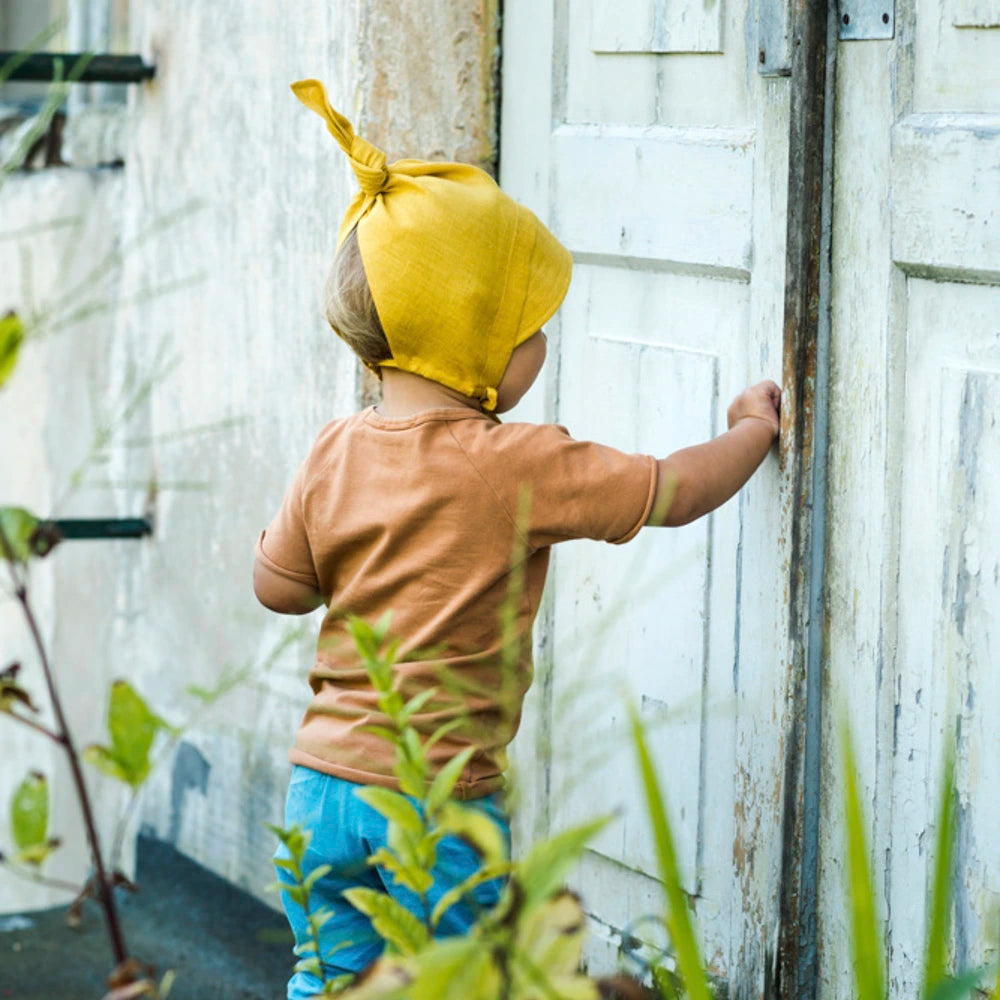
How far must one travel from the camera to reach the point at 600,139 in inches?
89.0

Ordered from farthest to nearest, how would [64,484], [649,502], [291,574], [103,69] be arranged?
[64,484] → [103,69] → [291,574] → [649,502]

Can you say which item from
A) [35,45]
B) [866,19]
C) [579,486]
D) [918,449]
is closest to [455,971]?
[35,45]

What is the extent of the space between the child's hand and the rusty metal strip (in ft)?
0.07

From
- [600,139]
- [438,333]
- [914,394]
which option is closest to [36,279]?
[600,139]

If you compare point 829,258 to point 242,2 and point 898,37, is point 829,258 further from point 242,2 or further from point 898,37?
point 242,2

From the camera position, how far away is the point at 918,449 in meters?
1.83

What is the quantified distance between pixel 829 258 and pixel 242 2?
1400 millimetres

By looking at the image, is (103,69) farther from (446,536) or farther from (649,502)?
(649,502)

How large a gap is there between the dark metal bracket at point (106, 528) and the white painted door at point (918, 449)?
5.36 feet

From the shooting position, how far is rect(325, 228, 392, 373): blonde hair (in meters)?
1.76

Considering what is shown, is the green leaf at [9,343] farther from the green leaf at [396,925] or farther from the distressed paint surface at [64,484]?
the distressed paint surface at [64,484]

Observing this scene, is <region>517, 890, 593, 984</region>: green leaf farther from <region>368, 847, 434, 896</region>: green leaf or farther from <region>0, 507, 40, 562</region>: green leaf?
<region>0, 507, 40, 562</region>: green leaf

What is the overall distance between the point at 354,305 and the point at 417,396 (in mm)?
130

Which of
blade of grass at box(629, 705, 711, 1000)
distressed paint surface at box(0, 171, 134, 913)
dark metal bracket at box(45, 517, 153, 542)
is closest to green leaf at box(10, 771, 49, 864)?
blade of grass at box(629, 705, 711, 1000)
